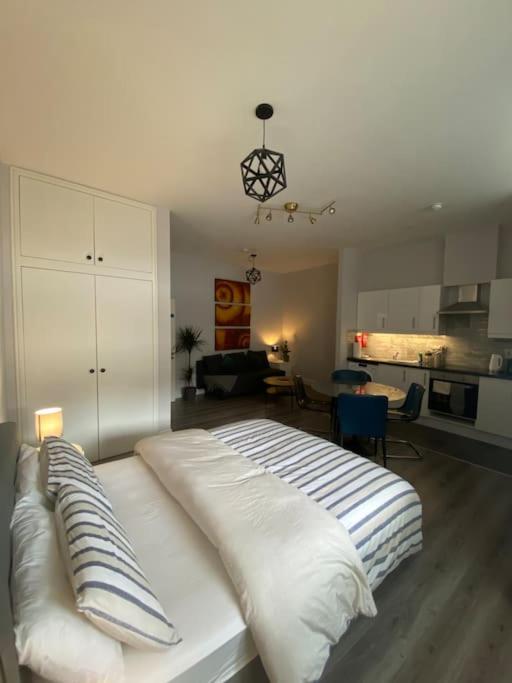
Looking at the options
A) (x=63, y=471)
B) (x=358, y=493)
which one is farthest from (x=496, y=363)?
(x=63, y=471)

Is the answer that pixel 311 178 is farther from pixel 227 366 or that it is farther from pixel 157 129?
pixel 227 366

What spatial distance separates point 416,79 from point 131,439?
12.6ft

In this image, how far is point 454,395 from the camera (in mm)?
3865

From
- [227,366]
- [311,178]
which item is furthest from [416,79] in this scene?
[227,366]

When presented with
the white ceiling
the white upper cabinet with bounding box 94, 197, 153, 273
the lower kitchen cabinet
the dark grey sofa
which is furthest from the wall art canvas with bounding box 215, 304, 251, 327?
the lower kitchen cabinet

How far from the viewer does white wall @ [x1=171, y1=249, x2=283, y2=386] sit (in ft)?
18.9

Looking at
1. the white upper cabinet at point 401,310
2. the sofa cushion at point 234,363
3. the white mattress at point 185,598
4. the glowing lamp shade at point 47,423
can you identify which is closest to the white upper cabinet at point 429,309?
the white upper cabinet at point 401,310

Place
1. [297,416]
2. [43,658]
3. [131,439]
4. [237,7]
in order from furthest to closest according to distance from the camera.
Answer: [297,416]
[131,439]
[237,7]
[43,658]

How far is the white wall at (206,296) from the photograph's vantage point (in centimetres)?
577

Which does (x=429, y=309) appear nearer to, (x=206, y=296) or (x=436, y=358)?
(x=436, y=358)

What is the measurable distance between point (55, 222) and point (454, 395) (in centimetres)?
508

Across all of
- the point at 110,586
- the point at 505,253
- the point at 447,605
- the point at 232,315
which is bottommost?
the point at 447,605

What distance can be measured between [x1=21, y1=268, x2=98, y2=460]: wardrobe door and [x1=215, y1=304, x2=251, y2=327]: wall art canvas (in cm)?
353

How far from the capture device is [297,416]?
4613mm
